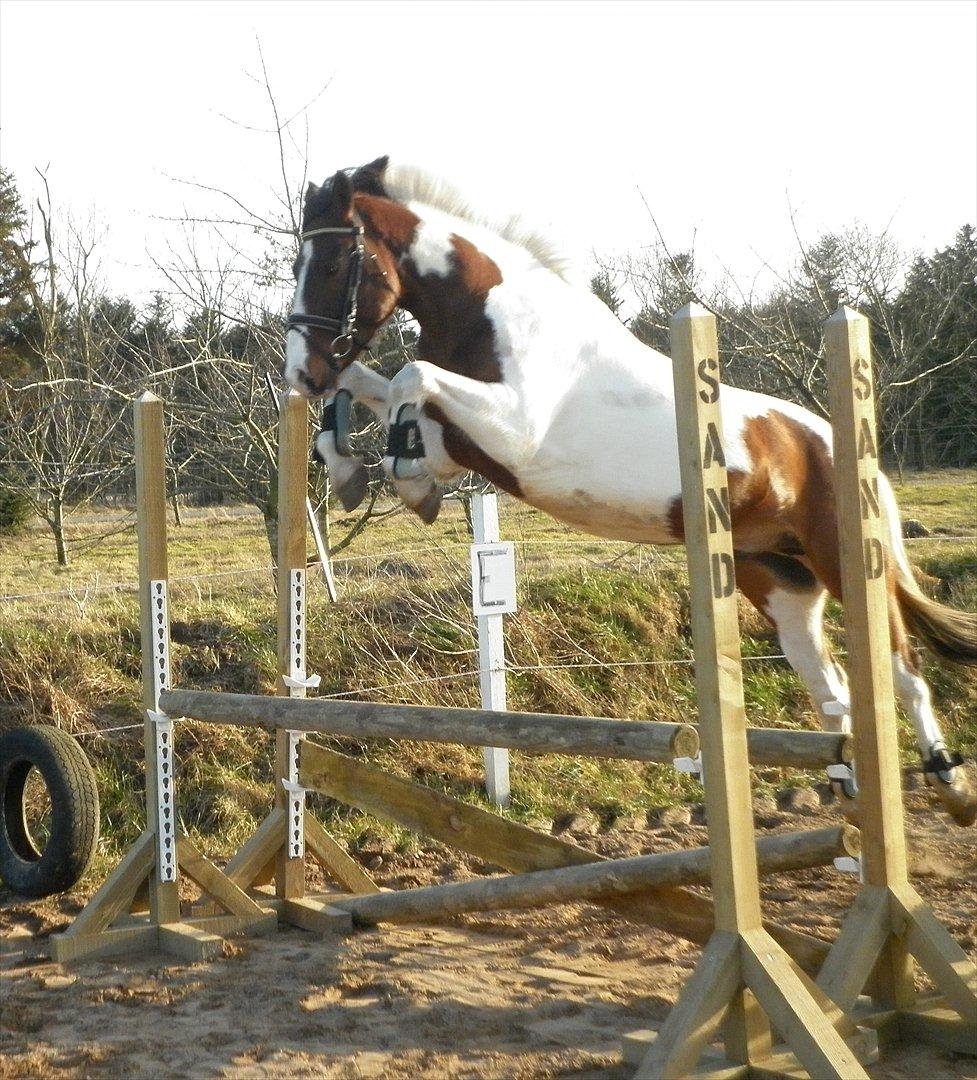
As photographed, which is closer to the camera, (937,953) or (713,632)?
(713,632)

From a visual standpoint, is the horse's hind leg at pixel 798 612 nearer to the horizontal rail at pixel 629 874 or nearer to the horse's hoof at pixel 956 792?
the horse's hoof at pixel 956 792

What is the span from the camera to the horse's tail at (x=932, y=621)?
3.66 meters

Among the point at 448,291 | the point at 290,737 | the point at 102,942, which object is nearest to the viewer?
the point at 448,291

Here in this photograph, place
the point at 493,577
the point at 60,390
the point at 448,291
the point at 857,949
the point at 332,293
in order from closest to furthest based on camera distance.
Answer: the point at 857,949
the point at 332,293
the point at 448,291
the point at 493,577
the point at 60,390

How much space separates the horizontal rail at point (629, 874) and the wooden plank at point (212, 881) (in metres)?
0.95

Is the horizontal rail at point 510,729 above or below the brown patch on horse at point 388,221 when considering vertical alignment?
below

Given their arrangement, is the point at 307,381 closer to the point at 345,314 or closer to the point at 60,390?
the point at 345,314

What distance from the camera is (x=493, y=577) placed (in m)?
5.52

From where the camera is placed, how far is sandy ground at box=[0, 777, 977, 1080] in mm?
2781

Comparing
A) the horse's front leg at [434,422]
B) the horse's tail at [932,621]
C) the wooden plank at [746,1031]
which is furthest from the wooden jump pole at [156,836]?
the horse's tail at [932,621]

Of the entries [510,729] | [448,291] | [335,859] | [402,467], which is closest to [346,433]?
[402,467]

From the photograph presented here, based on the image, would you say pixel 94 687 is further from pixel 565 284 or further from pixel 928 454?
pixel 928 454

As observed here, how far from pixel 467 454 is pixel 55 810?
7.37 feet

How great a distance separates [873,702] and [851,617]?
0.19 meters
